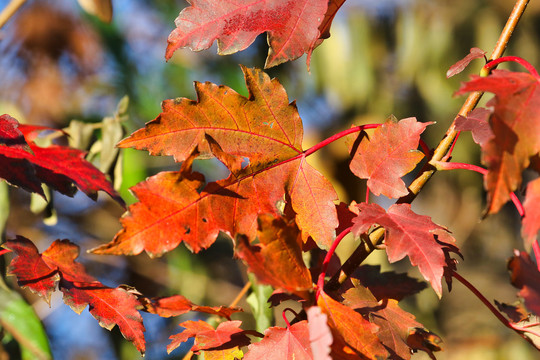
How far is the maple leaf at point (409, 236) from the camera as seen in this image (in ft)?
1.18

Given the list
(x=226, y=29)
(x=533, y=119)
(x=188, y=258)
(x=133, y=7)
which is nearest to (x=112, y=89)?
(x=133, y=7)

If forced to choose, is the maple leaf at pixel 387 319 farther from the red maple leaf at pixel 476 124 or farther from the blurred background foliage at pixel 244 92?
the blurred background foliage at pixel 244 92

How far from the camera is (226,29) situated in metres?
0.40

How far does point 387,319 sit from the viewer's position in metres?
0.43

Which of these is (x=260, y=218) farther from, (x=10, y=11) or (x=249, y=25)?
(x=10, y=11)

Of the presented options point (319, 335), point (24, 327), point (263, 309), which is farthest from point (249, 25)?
point (24, 327)

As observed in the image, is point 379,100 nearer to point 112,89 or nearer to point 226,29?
point 112,89

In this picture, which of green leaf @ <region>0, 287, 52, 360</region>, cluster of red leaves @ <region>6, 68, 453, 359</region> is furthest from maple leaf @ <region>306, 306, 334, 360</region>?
green leaf @ <region>0, 287, 52, 360</region>

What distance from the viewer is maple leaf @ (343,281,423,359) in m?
0.42

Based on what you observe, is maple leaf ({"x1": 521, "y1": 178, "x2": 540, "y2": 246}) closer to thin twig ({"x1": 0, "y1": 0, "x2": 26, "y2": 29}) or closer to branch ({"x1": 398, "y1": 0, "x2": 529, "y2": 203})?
branch ({"x1": 398, "y1": 0, "x2": 529, "y2": 203})

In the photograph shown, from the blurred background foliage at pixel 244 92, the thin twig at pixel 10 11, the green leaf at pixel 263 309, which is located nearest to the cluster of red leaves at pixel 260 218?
the green leaf at pixel 263 309

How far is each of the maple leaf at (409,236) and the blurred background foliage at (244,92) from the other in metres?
0.87

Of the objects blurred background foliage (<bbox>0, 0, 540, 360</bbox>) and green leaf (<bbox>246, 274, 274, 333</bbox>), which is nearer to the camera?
green leaf (<bbox>246, 274, 274, 333</bbox>)

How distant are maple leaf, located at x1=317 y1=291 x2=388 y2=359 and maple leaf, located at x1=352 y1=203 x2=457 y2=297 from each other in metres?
0.05
